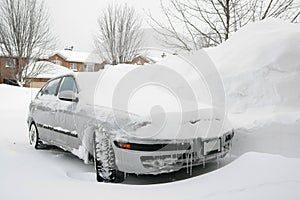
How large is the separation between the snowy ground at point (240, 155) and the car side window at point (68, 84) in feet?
3.99

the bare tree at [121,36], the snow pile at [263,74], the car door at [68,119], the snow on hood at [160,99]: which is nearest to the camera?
the snow on hood at [160,99]

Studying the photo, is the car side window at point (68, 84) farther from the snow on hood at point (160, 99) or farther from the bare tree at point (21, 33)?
the bare tree at point (21, 33)

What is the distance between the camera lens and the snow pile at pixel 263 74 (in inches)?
191

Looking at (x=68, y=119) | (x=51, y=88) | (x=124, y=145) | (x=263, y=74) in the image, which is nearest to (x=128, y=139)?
(x=124, y=145)

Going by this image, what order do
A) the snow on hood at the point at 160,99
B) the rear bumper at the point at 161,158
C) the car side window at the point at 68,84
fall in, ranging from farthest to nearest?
the car side window at the point at 68,84 < the snow on hood at the point at 160,99 < the rear bumper at the point at 161,158

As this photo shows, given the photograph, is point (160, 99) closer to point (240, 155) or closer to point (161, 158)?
point (161, 158)

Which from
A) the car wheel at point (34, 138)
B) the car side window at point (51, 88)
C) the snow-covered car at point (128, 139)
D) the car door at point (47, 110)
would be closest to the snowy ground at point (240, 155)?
the car wheel at point (34, 138)

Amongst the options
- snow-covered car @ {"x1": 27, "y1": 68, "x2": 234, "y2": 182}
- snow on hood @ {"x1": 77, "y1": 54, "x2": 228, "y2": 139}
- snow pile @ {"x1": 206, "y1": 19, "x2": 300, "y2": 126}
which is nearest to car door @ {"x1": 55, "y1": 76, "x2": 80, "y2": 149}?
snow-covered car @ {"x1": 27, "y1": 68, "x2": 234, "y2": 182}

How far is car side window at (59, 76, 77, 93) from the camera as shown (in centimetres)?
449

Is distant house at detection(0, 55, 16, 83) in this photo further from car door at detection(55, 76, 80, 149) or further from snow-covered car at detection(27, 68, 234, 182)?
snow-covered car at detection(27, 68, 234, 182)

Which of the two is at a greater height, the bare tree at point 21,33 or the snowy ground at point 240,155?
the bare tree at point 21,33

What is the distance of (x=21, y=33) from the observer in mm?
24844

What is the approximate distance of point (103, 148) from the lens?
134 inches

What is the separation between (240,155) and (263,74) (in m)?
1.99
